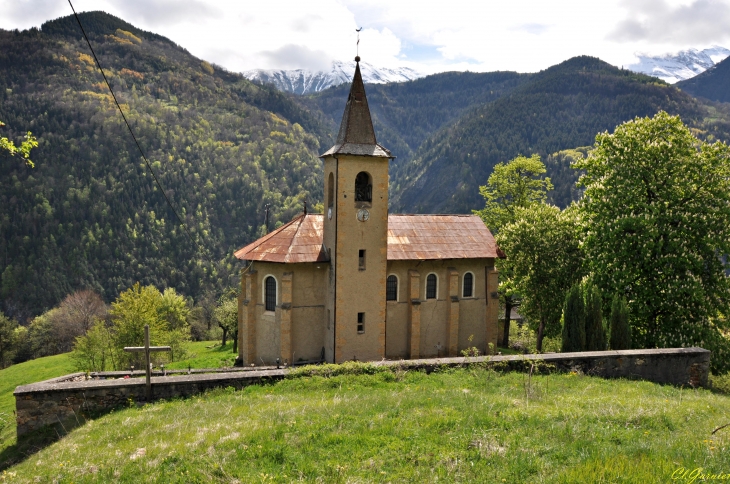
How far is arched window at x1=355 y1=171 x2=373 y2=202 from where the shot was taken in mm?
22703

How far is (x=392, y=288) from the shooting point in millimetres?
24688

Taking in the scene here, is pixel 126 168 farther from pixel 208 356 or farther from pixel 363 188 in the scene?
pixel 363 188

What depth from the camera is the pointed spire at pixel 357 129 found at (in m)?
22.2

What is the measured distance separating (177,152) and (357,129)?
12341 cm

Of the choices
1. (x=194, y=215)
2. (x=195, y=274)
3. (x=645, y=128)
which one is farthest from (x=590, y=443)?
(x=194, y=215)

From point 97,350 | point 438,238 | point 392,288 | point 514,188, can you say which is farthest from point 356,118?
point 97,350

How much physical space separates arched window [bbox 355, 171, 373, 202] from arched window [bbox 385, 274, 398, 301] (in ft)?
14.6

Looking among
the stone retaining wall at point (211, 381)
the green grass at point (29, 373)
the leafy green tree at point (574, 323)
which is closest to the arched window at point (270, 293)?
the stone retaining wall at point (211, 381)

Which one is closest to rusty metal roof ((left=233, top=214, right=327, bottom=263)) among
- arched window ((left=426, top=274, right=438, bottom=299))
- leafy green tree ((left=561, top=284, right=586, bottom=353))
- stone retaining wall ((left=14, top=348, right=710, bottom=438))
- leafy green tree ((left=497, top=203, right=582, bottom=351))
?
arched window ((left=426, top=274, right=438, bottom=299))

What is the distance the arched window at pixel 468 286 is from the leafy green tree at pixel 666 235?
22.0ft

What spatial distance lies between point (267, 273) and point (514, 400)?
14970mm

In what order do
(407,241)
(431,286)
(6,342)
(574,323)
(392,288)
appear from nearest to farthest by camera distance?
1. (574,323)
2. (392,288)
3. (407,241)
4. (431,286)
5. (6,342)

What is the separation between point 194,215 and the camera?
11844 centimetres

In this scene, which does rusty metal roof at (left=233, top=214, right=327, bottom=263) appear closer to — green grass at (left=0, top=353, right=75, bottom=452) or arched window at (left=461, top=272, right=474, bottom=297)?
arched window at (left=461, top=272, right=474, bottom=297)
